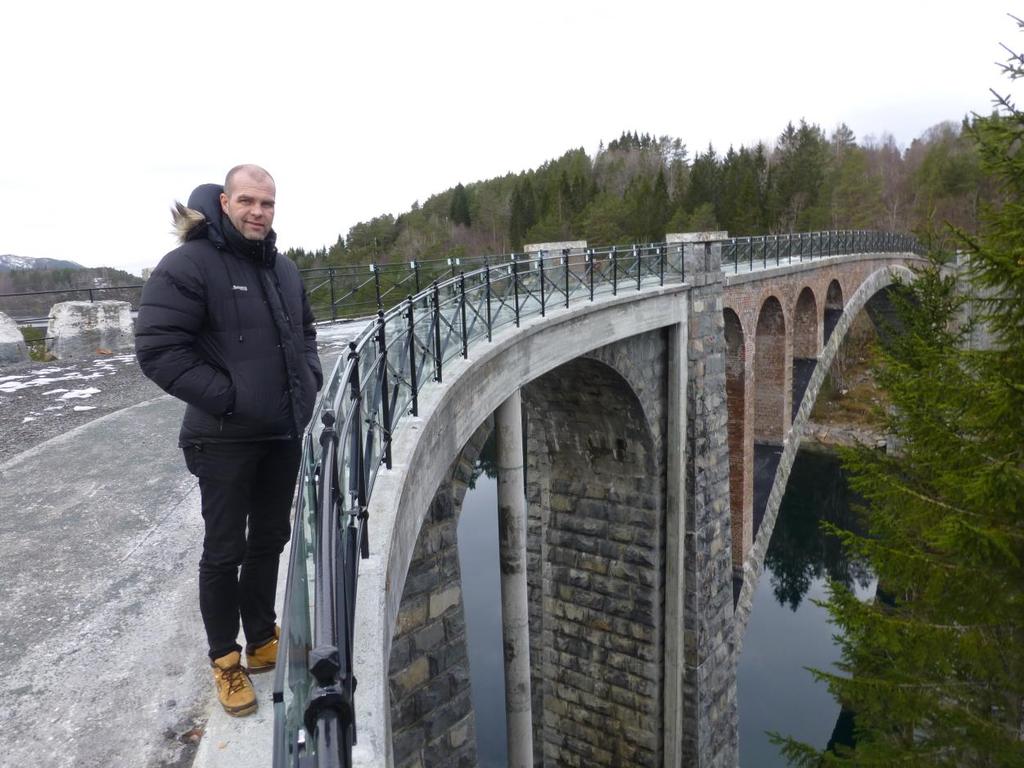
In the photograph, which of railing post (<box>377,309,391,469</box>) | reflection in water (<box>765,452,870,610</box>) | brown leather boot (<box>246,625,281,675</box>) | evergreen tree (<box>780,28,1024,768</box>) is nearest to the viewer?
brown leather boot (<box>246,625,281,675</box>)

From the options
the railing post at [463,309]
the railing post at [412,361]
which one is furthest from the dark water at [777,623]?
the railing post at [412,361]

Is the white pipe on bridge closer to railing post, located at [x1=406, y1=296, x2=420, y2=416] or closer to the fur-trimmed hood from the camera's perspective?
railing post, located at [x1=406, y1=296, x2=420, y2=416]

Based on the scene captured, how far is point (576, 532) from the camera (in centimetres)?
1231

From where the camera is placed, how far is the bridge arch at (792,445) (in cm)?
1472

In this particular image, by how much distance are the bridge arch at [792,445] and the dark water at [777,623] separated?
1827 millimetres

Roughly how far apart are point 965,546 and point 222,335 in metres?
6.57

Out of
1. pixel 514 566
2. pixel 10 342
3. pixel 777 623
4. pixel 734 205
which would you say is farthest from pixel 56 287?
pixel 734 205

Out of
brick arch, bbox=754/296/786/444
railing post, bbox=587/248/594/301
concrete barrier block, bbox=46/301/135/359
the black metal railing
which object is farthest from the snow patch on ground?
brick arch, bbox=754/296/786/444

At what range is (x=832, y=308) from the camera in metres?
23.4

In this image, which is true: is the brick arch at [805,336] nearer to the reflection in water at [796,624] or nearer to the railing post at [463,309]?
the reflection in water at [796,624]

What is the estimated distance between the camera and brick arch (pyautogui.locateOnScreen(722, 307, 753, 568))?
48.7 feet

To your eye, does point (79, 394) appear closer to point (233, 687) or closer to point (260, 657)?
point (260, 657)

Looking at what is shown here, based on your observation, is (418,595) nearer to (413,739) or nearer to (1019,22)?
(413,739)

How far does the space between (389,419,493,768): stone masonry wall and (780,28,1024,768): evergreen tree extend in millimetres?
4319
